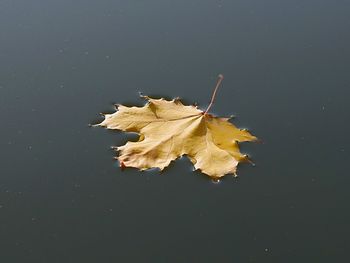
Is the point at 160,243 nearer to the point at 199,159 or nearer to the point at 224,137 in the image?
the point at 199,159

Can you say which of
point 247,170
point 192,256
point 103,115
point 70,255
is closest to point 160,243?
point 192,256

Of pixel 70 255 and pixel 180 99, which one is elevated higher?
pixel 180 99

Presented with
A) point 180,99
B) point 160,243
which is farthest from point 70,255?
point 180,99

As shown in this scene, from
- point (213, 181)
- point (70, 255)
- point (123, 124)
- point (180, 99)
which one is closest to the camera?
point (70, 255)

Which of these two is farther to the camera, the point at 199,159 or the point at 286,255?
the point at 199,159

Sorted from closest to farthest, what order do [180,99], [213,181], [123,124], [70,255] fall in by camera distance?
1. [70,255]
2. [213,181]
3. [123,124]
4. [180,99]

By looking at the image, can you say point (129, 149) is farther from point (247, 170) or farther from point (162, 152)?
point (247, 170)
